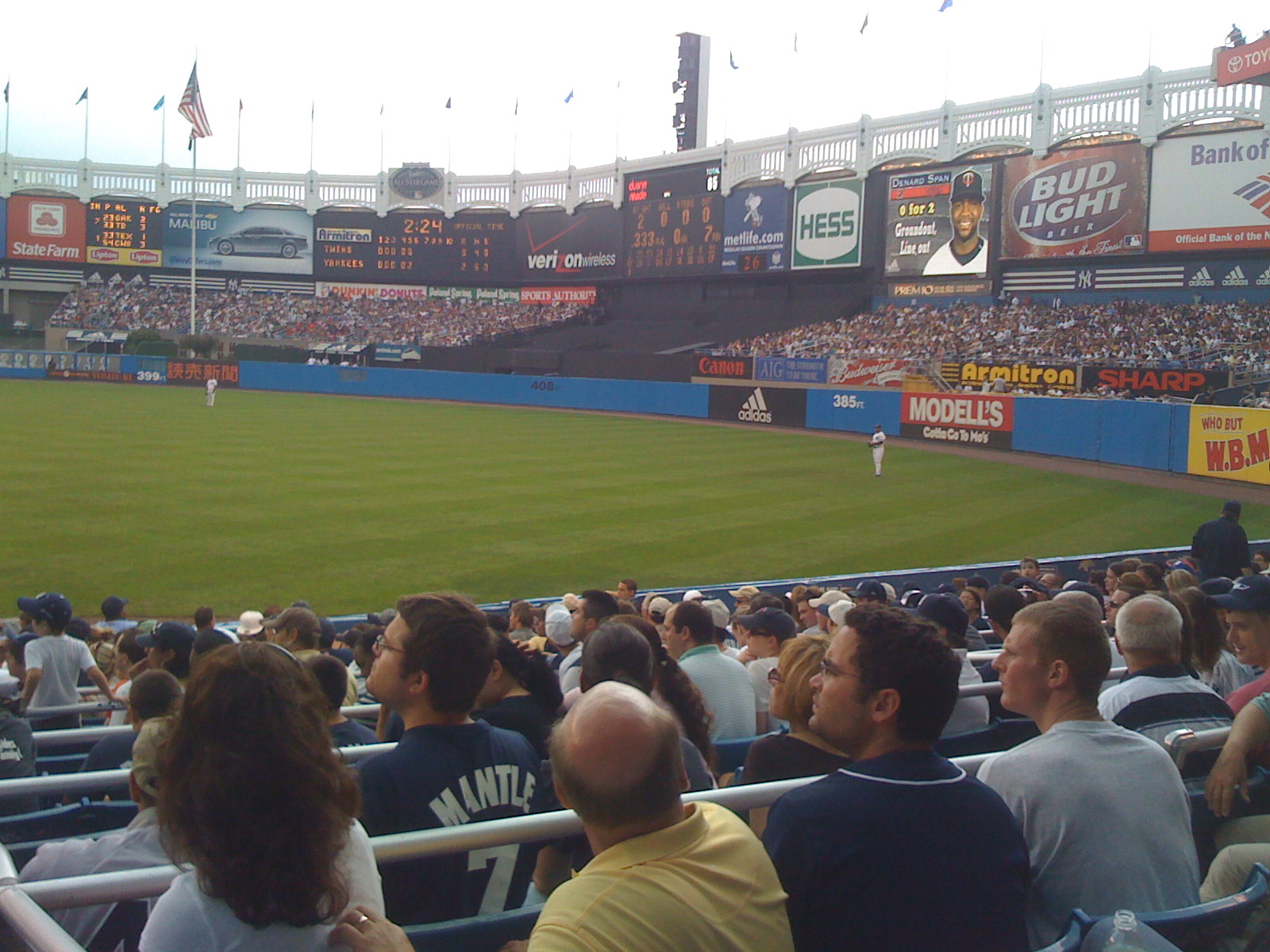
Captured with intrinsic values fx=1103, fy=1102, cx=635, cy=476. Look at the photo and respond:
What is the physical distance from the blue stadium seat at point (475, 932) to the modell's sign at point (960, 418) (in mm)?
32732

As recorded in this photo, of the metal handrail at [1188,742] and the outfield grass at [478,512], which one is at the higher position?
the metal handrail at [1188,742]

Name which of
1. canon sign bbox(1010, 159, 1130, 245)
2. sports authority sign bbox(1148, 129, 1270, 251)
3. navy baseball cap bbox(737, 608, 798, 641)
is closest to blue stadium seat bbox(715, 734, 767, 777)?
navy baseball cap bbox(737, 608, 798, 641)

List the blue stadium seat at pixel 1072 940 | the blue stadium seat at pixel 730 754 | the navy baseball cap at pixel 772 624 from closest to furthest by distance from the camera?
1. the blue stadium seat at pixel 1072 940
2. the blue stadium seat at pixel 730 754
3. the navy baseball cap at pixel 772 624

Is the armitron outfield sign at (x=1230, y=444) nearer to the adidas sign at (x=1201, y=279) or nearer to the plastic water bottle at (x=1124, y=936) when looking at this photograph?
the adidas sign at (x=1201, y=279)

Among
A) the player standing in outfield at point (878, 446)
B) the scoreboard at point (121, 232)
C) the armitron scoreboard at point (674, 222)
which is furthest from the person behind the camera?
the scoreboard at point (121, 232)

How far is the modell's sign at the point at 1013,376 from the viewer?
3888cm

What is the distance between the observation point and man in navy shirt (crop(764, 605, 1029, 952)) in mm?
2555

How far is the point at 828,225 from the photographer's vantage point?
54125mm

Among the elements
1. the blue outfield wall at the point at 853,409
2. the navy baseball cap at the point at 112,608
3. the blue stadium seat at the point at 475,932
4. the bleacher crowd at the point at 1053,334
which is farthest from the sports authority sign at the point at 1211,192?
the blue stadium seat at the point at 475,932

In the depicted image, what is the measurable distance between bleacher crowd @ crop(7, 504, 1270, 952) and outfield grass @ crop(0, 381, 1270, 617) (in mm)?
10349

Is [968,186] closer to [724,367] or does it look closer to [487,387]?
[724,367]

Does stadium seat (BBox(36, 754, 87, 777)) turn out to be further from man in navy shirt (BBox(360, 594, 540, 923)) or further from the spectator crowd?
the spectator crowd

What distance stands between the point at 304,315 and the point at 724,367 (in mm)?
36960

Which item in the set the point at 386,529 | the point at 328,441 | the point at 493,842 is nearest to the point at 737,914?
the point at 493,842
